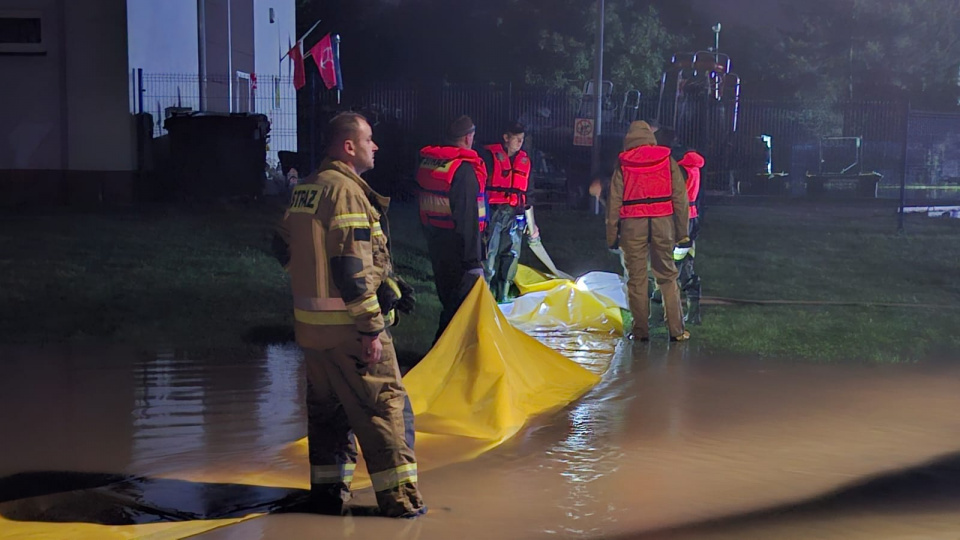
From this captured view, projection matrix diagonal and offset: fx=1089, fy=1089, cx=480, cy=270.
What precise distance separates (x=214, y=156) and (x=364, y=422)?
→ 20965mm

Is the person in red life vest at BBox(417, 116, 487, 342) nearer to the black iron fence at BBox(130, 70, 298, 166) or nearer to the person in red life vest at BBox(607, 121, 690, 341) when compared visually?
the person in red life vest at BBox(607, 121, 690, 341)

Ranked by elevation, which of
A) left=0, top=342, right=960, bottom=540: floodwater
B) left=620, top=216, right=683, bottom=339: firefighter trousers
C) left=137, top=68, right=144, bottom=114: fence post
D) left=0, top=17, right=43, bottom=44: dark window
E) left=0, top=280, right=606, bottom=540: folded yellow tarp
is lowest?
left=0, top=342, right=960, bottom=540: floodwater

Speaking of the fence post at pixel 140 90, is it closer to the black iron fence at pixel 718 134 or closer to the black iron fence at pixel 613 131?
the black iron fence at pixel 613 131

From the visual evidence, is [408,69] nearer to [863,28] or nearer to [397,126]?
[863,28]

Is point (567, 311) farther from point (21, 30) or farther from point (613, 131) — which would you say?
point (613, 131)

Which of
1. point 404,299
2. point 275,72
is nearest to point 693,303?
point 404,299

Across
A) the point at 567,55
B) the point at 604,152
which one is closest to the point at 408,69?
the point at 567,55

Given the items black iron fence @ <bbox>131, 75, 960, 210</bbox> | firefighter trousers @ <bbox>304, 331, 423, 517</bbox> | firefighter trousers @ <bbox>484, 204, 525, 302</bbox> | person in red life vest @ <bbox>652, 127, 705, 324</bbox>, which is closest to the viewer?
firefighter trousers @ <bbox>304, 331, 423, 517</bbox>

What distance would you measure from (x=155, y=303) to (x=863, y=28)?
5447 centimetres

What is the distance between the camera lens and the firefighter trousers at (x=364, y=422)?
16.5ft

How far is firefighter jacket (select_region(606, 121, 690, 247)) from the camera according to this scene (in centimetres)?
983

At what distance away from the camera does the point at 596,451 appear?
21.0ft

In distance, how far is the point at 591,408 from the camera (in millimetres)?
7531

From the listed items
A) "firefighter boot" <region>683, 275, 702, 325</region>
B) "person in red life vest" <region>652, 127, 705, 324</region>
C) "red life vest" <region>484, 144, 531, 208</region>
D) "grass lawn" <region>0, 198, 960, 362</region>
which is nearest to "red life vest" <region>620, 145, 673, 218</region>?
"person in red life vest" <region>652, 127, 705, 324</region>
